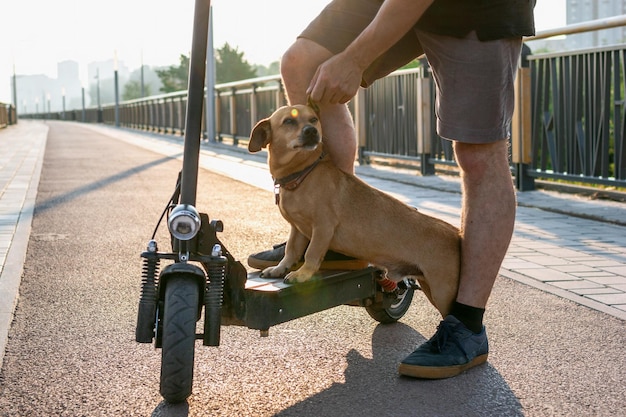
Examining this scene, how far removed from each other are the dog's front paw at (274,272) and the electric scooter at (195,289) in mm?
Answer: 101

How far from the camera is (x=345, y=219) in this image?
3.13 meters

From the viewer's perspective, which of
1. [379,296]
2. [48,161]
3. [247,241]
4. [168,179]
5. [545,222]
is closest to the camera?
[379,296]

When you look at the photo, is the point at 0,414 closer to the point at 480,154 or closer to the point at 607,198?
the point at 480,154

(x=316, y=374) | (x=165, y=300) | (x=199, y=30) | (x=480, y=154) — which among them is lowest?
(x=316, y=374)

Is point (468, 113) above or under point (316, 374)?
above

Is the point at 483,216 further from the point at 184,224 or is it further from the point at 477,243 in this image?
the point at 184,224

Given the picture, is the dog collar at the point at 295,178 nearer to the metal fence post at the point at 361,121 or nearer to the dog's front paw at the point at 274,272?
the dog's front paw at the point at 274,272

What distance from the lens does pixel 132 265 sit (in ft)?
16.7

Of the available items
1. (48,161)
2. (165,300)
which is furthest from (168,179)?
(165,300)

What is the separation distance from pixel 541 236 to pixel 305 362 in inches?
130

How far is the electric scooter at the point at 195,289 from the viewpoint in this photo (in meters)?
2.52

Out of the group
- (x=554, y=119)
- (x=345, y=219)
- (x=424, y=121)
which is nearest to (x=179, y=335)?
(x=345, y=219)

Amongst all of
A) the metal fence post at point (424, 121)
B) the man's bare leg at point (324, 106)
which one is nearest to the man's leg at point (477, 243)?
the man's bare leg at point (324, 106)

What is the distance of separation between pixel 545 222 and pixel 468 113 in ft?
13.0
